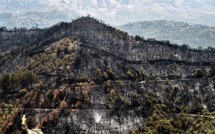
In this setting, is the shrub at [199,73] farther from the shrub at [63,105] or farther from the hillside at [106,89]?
the shrub at [63,105]

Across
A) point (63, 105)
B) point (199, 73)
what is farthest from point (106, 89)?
point (199, 73)

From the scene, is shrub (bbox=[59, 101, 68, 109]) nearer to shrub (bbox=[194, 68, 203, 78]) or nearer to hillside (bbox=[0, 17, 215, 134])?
hillside (bbox=[0, 17, 215, 134])

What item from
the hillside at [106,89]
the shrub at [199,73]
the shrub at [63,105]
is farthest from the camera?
the shrub at [199,73]

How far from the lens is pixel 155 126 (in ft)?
317

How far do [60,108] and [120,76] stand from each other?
6529 cm

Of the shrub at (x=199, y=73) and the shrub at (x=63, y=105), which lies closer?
the shrub at (x=63, y=105)

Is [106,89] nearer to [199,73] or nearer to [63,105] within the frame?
[63,105]

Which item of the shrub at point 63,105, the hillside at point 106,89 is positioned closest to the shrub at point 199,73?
the hillside at point 106,89

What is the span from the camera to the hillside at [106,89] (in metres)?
98.3

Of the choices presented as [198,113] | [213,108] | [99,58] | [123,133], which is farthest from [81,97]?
[213,108]

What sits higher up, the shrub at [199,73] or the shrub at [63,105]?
the shrub at [199,73]

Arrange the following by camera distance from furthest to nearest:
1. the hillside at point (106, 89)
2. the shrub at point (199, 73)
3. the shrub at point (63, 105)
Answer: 1. the shrub at point (199, 73)
2. the shrub at point (63, 105)
3. the hillside at point (106, 89)

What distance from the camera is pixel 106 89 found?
419 feet

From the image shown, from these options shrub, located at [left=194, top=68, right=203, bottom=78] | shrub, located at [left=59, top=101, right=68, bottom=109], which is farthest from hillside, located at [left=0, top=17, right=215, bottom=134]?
shrub, located at [left=194, top=68, right=203, bottom=78]
